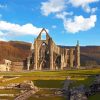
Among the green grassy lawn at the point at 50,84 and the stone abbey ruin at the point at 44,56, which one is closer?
the green grassy lawn at the point at 50,84

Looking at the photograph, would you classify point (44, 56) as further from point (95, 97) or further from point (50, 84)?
point (95, 97)

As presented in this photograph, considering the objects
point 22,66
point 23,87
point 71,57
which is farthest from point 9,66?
point 23,87

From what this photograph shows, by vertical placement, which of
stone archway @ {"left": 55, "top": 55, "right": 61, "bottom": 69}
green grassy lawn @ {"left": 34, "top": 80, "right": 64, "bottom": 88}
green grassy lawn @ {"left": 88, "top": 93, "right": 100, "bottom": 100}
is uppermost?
stone archway @ {"left": 55, "top": 55, "right": 61, "bottom": 69}

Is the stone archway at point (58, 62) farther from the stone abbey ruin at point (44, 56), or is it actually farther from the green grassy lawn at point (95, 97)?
the green grassy lawn at point (95, 97)

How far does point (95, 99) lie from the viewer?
4616 centimetres

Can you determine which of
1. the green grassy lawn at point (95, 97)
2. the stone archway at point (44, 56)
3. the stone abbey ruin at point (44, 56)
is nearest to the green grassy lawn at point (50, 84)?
the green grassy lawn at point (95, 97)

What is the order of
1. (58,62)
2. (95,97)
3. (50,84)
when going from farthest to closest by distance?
(58,62) → (50,84) → (95,97)

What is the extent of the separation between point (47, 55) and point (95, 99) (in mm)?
120876

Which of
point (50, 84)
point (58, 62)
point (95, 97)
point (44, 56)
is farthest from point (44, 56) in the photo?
point (95, 97)

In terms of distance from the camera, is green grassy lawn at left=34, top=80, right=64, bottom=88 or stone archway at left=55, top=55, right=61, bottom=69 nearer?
green grassy lawn at left=34, top=80, right=64, bottom=88

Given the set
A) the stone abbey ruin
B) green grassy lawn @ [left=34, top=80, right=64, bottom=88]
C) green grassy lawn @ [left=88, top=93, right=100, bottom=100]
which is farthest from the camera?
the stone abbey ruin

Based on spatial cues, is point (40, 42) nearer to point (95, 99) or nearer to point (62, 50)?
point (62, 50)

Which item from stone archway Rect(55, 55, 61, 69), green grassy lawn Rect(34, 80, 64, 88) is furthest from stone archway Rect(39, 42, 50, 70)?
green grassy lawn Rect(34, 80, 64, 88)

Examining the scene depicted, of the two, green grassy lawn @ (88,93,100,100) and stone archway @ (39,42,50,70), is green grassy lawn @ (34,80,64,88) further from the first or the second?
stone archway @ (39,42,50,70)
